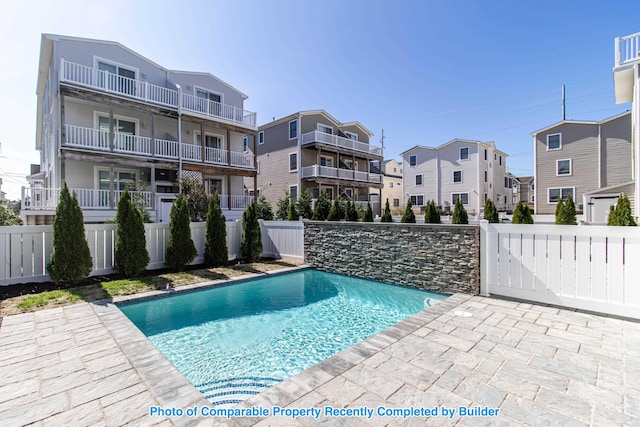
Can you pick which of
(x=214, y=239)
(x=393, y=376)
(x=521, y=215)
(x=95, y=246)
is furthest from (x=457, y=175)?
(x=393, y=376)

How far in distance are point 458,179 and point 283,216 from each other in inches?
756

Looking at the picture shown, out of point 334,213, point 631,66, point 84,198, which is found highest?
point 631,66

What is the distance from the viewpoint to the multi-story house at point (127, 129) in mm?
12344

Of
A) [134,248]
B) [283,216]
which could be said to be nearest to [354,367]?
[134,248]

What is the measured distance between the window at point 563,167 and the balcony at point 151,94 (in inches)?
826

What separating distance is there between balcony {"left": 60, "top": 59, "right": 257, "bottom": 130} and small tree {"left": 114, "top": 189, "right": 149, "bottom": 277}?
27.8 ft

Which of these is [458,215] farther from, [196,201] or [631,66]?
[196,201]

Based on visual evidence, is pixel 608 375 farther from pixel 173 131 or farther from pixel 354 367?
pixel 173 131

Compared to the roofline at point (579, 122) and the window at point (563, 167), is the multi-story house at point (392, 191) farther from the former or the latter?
the window at point (563, 167)

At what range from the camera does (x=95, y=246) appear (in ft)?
24.4

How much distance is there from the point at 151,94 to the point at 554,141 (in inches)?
1015

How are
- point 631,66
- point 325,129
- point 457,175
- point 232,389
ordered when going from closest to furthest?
point 232,389 < point 631,66 < point 325,129 < point 457,175

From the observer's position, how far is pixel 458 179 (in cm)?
2806

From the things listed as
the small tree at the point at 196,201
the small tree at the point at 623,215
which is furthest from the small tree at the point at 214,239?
the small tree at the point at 623,215
